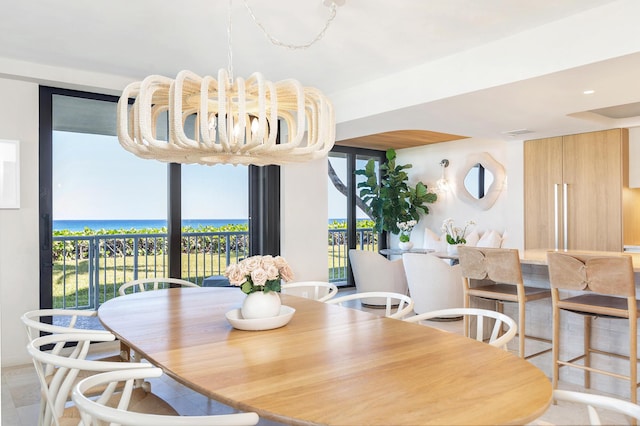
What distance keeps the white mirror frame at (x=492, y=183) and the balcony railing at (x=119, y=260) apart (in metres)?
3.28

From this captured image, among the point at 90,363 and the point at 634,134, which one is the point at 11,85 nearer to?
the point at 90,363

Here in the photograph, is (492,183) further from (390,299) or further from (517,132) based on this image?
(390,299)

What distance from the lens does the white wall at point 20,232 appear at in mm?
3807

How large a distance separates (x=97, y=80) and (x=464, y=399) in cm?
392

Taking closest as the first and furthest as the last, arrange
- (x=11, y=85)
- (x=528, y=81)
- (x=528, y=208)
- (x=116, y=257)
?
(x=528, y=81), (x=11, y=85), (x=116, y=257), (x=528, y=208)

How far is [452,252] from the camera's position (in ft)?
19.0

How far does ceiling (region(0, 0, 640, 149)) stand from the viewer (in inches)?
107

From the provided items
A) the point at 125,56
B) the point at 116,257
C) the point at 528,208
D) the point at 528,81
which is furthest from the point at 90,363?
the point at 528,208

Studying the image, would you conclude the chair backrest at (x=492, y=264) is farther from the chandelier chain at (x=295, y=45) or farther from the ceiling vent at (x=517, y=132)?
the ceiling vent at (x=517, y=132)

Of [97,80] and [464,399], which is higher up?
[97,80]

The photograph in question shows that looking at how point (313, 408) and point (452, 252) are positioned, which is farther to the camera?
point (452, 252)

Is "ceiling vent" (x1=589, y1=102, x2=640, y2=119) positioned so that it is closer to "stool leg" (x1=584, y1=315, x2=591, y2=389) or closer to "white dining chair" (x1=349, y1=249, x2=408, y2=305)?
"stool leg" (x1=584, y1=315, x2=591, y2=389)

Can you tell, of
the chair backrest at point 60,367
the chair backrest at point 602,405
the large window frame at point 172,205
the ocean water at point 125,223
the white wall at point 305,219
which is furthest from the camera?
the white wall at point 305,219

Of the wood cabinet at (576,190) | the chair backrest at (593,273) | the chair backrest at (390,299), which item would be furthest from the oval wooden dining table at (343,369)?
the wood cabinet at (576,190)
